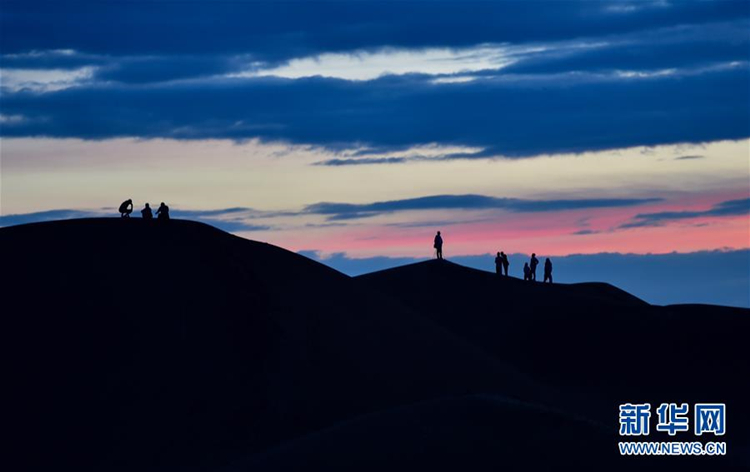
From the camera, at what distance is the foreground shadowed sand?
24125 mm

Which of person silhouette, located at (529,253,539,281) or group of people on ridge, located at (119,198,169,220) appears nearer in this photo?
group of people on ridge, located at (119,198,169,220)

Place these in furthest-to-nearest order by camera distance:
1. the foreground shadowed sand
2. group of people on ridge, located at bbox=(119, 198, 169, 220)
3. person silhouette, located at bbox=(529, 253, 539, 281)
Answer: person silhouette, located at bbox=(529, 253, 539, 281), group of people on ridge, located at bbox=(119, 198, 169, 220), the foreground shadowed sand

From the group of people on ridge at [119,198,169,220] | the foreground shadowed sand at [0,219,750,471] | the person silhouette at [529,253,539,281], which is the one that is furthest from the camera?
the person silhouette at [529,253,539,281]

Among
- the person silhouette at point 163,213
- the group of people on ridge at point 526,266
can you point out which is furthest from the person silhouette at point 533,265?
the person silhouette at point 163,213

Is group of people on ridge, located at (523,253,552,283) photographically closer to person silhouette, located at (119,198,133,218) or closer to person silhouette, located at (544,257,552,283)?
person silhouette, located at (544,257,552,283)

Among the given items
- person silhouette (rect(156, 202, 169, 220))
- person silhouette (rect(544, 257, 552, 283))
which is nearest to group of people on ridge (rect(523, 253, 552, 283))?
person silhouette (rect(544, 257, 552, 283))

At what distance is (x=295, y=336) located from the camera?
37.2m

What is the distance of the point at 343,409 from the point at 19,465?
32.3ft

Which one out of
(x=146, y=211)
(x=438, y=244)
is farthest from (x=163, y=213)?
(x=438, y=244)

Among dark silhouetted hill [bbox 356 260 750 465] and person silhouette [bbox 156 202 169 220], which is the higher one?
person silhouette [bbox 156 202 169 220]

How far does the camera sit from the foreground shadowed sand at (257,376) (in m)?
24.1

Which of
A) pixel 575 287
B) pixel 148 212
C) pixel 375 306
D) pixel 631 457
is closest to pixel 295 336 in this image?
pixel 375 306

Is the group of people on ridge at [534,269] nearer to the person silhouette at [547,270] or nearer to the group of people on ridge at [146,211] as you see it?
the person silhouette at [547,270]

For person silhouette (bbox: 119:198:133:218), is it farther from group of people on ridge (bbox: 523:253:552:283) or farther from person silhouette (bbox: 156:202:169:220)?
group of people on ridge (bbox: 523:253:552:283)
